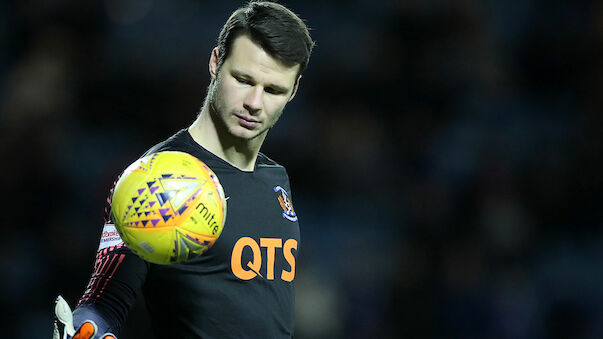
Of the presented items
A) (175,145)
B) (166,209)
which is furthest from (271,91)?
(166,209)

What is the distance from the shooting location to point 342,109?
6.75m

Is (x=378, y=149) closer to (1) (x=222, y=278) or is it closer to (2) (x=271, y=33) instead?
(2) (x=271, y=33)

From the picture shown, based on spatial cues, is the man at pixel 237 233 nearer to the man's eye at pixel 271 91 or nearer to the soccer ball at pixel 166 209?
the man's eye at pixel 271 91

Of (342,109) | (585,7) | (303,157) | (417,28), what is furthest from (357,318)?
(585,7)

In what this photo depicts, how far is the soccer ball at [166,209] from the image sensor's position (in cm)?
222

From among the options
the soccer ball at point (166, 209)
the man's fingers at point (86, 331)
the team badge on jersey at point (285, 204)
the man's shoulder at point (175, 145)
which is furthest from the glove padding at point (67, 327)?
the team badge on jersey at point (285, 204)

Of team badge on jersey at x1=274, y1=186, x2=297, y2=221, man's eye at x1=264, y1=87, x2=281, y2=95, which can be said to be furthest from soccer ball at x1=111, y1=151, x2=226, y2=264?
team badge on jersey at x1=274, y1=186, x2=297, y2=221

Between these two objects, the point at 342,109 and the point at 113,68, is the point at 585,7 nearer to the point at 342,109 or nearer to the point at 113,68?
the point at 342,109

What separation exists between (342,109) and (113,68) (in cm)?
199

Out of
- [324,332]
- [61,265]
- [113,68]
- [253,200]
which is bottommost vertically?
[324,332]

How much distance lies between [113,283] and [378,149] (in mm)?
4363

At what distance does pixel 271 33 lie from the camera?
9.34 feet

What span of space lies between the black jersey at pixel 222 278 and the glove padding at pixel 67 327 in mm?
99

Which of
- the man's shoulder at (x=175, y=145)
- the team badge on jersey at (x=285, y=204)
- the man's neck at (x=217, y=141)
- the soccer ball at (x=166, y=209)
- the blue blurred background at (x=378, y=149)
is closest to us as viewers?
the soccer ball at (x=166, y=209)
